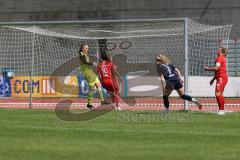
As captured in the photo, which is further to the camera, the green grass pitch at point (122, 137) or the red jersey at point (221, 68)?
the red jersey at point (221, 68)

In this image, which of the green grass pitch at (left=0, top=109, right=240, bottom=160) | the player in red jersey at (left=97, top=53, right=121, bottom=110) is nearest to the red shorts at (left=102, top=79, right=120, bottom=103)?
the player in red jersey at (left=97, top=53, right=121, bottom=110)

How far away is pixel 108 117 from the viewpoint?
60.4ft

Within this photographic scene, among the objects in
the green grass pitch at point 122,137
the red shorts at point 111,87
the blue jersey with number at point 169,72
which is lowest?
the green grass pitch at point 122,137

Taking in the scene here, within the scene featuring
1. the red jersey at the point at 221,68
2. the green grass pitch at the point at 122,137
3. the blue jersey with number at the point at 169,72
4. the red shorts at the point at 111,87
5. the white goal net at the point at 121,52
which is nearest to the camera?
the green grass pitch at the point at 122,137

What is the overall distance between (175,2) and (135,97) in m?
11.6

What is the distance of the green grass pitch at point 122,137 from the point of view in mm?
10391

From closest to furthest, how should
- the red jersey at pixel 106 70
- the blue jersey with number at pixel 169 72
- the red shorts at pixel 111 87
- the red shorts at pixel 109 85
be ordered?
1. the blue jersey with number at pixel 169 72
2. the red shorts at pixel 111 87
3. the red shorts at pixel 109 85
4. the red jersey at pixel 106 70

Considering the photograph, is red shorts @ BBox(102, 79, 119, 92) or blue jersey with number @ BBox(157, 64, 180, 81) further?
red shorts @ BBox(102, 79, 119, 92)

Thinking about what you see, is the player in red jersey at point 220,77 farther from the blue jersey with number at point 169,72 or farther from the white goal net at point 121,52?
the white goal net at point 121,52

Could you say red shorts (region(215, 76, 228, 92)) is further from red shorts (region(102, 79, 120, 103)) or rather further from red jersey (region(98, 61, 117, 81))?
red jersey (region(98, 61, 117, 81))

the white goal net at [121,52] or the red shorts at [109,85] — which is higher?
the white goal net at [121,52]

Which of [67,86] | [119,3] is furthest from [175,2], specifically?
[67,86]

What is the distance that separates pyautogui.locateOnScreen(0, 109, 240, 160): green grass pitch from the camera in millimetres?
10391

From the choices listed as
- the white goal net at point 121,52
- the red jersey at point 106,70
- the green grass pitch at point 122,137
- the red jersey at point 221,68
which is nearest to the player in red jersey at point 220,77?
the red jersey at point 221,68
